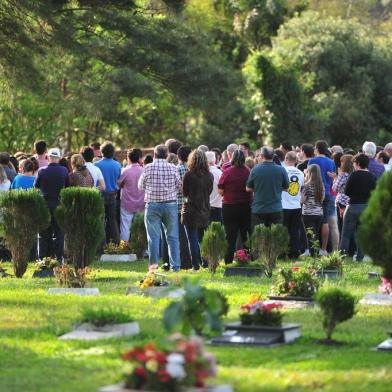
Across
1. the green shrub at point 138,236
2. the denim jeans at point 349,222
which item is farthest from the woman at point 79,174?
the denim jeans at point 349,222

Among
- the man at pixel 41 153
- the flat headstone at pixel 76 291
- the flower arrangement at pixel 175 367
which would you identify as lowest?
the flower arrangement at pixel 175 367

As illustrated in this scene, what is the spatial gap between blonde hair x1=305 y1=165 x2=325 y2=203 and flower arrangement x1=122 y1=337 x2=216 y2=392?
14901 mm

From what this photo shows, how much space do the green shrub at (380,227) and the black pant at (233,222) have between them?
9.46 m

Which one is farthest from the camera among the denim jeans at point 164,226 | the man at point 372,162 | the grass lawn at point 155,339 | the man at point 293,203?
the man at point 372,162

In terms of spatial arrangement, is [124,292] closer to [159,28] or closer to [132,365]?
[132,365]

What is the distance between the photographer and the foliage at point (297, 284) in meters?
16.4

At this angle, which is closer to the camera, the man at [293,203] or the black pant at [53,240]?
the black pant at [53,240]

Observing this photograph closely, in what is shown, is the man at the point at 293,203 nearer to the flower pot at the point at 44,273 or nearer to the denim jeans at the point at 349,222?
the denim jeans at the point at 349,222

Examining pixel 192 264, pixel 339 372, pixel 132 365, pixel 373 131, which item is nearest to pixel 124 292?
pixel 192 264

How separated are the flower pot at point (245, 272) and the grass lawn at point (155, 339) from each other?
2.89 metres

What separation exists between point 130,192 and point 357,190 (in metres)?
4.85

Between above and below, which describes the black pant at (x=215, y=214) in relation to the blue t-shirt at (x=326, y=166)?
below

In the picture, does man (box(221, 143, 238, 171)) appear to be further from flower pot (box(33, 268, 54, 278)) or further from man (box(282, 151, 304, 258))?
flower pot (box(33, 268, 54, 278))

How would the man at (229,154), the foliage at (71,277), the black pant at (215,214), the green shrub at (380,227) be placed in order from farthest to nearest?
the black pant at (215,214) → the man at (229,154) → the foliage at (71,277) → the green shrub at (380,227)
